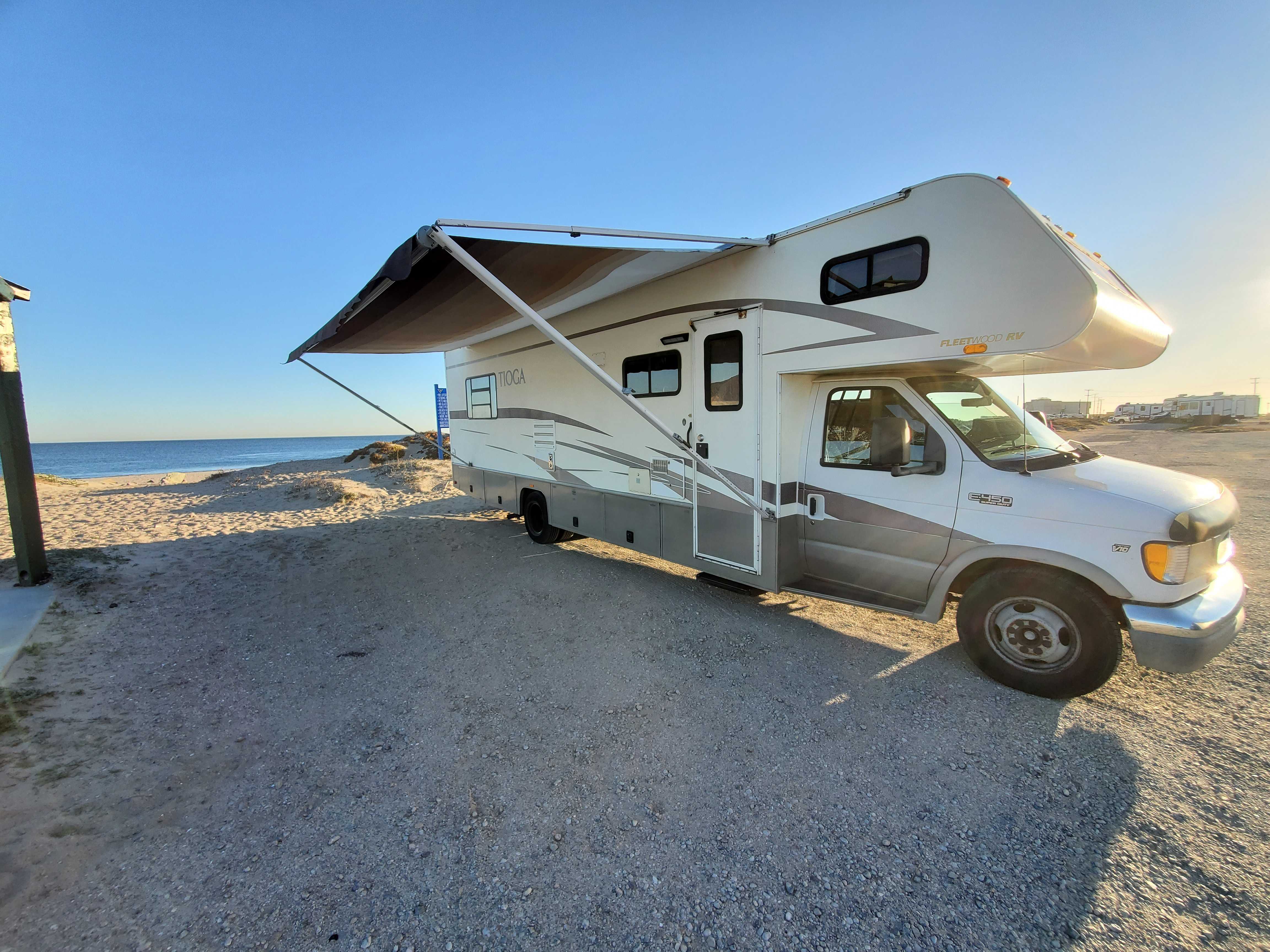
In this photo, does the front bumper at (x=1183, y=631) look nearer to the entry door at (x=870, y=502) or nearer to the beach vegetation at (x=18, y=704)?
the entry door at (x=870, y=502)

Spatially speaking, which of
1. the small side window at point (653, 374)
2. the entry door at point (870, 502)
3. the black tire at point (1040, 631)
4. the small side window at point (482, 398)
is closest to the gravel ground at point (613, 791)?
the black tire at point (1040, 631)

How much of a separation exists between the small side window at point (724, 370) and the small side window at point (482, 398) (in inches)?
164

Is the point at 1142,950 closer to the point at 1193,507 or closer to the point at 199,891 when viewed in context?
the point at 1193,507

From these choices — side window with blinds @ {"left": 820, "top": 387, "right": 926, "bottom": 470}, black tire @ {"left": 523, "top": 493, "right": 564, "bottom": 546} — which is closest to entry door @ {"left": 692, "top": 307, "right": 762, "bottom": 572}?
side window with blinds @ {"left": 820, "top": 387, "right": 926, "bottom": 470}

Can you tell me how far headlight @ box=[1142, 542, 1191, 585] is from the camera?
3000 mm

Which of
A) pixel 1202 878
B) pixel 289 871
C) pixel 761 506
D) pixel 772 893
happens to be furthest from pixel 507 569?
pixel 1202 878

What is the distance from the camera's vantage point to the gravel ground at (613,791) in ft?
6.53

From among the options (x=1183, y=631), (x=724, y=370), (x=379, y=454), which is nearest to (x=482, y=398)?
(x=724, y=370)

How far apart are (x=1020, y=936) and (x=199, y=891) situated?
3182mm

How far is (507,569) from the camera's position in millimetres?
6402

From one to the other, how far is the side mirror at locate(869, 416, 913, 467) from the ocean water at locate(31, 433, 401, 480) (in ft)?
80.1

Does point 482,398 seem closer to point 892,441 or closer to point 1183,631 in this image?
point 892,441

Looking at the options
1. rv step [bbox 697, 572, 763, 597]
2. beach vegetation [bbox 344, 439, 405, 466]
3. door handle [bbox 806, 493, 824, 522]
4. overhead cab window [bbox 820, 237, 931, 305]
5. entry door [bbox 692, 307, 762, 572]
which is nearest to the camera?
overhead cab window [bbox 820, 237, 931, 305]

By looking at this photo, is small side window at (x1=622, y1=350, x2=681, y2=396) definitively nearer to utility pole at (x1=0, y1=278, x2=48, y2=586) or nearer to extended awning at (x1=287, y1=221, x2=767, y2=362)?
extended awning at (x1=287, y1=221, x2=767, y2=362)
